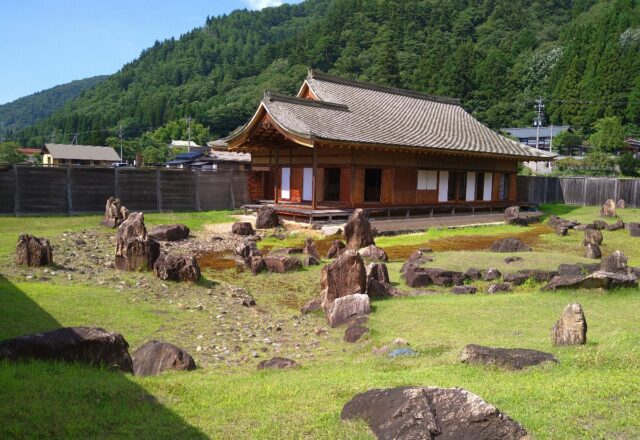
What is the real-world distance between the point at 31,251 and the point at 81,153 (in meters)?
73.9

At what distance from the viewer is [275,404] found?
579 centimetres

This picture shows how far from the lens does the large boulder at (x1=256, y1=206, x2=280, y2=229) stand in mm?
26047

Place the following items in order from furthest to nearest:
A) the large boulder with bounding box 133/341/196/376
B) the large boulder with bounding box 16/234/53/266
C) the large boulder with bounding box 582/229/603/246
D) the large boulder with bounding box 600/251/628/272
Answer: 1. the large boulder with bounding box 582/229/603/246
2. the large boulder with bounding box 600/251/628/272
3. the large boulder with bounding box 16/234/53/266
4. the large boulder with bounding box 133/341/196/376

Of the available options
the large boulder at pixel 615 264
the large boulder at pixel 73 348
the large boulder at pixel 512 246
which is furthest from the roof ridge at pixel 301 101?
the large boulder at pixel 73 348

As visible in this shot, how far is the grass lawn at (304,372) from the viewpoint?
16.9ft

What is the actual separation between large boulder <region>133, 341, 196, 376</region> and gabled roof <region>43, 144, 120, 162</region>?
7882 centimetres

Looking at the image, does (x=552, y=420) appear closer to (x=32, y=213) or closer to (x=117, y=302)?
(x=117, y=302)

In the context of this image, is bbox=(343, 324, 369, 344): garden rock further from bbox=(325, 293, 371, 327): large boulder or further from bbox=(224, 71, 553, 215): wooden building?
bbox=(224, 71, 553, 215): wooden building

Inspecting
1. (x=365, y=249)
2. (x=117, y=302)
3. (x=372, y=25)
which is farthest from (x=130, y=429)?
Answer: (x=372, y=25)

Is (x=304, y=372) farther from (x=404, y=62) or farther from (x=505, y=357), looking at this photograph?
(x=404, y=62)

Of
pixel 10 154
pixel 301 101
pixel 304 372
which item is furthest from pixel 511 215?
pixel 10 154

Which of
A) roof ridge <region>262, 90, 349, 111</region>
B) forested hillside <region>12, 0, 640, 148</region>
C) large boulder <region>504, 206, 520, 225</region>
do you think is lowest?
large boulder <region>504, 206, 520, 225</region>

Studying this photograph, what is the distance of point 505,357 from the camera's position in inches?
274

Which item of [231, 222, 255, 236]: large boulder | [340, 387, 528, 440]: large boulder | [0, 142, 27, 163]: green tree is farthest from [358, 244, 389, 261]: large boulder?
[0, 142, 27, 163]: green tree
